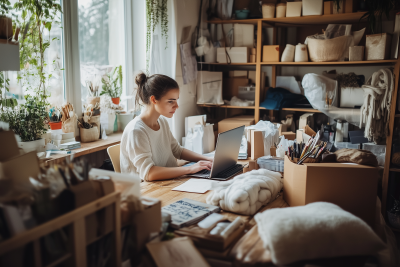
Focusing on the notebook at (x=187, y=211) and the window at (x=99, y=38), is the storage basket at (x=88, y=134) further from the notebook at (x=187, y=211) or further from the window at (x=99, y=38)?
the notebook at (x=187, y=211)

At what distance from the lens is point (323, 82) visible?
3305 mm

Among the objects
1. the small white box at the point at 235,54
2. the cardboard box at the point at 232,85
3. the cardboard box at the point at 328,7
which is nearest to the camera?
the cardboard box at the point at 328,7

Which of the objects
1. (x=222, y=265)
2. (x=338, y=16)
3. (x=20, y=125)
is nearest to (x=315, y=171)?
(x=222, y=265)

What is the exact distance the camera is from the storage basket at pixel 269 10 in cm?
338

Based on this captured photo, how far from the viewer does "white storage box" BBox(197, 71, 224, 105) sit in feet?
12.1

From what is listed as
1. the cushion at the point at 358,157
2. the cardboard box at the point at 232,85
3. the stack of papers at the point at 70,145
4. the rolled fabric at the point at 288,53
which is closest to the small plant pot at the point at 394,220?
the rolled fabric at the point at 288,53

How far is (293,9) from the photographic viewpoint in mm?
3277

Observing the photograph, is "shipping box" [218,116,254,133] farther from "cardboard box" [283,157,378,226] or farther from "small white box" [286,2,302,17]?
"cardboard box" [283,157,378,226]

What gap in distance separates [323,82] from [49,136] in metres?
2.41

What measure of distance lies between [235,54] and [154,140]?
1680 mm

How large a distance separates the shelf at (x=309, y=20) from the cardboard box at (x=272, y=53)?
26cm

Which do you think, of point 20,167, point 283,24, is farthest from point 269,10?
point 20,167

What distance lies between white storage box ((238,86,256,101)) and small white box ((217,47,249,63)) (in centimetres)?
33

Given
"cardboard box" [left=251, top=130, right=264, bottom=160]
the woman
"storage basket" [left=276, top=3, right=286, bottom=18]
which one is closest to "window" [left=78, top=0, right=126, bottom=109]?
the woman
